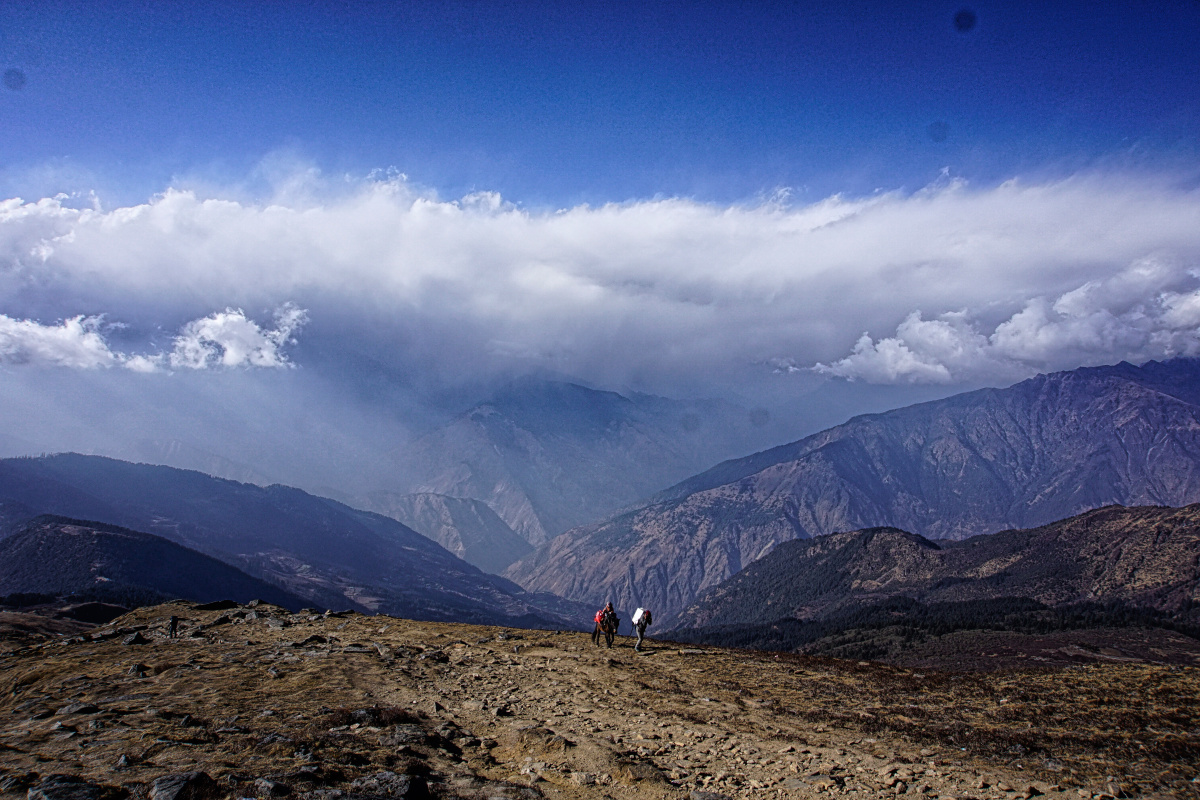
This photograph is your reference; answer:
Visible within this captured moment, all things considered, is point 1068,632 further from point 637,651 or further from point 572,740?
point 572,740

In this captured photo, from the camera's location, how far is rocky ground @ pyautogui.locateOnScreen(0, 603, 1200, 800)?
16.0 metres

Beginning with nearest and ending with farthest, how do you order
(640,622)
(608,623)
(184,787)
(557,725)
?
(184,787), (557,725), (640,622), (608,623)

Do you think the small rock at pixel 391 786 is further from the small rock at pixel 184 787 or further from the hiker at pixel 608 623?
the hiker at pixel 608 623

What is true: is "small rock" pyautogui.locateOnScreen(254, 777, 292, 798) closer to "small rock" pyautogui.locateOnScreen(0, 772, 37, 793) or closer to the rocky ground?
the rocky ground

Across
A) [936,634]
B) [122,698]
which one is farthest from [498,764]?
[936,634]

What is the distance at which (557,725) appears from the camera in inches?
844

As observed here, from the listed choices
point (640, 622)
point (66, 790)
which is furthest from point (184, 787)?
point (640, 622)

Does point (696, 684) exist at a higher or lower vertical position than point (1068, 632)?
higher

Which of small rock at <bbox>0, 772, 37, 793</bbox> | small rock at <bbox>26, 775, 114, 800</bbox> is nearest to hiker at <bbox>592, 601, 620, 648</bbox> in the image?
small rock at <bbox>26, 775, 114, 800</bbox>

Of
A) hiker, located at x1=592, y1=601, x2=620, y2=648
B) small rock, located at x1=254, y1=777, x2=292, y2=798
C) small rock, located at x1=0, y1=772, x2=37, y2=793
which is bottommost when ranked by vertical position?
small rock, located at x1=0, y1=772, x2=37, y2=793

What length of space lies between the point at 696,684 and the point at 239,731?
17.8 meters

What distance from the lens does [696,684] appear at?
2822cm

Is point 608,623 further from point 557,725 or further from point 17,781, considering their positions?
point 17,781

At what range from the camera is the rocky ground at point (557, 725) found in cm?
1602
